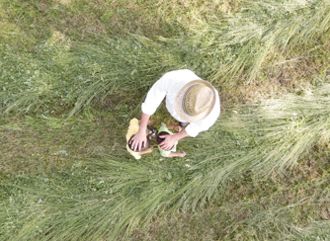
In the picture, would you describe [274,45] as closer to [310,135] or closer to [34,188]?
[310,135]

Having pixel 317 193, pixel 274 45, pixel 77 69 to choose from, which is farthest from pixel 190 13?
pixel 317 193

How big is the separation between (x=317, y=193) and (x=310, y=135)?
534 mm

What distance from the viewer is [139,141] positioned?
13.9 ft

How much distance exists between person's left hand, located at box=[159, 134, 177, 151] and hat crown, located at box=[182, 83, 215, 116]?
0.64m

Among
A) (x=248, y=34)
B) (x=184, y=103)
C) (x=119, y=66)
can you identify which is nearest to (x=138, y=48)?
(x=119, y=66)

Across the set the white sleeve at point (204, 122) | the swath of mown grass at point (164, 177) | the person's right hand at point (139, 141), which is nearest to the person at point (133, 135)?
the person's right hand at point (139, 141)

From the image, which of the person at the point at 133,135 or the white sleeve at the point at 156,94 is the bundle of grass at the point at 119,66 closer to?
the person at the point at 133,135

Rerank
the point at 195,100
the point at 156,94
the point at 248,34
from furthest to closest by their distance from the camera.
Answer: the point at 248,34, the point at 156,94, the point at 195,100

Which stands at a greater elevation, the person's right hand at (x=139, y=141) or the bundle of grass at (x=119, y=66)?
the bundle of grass at (x=119, y=66)

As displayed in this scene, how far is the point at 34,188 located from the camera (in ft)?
14.3

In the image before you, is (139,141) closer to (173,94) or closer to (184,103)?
(173,94)

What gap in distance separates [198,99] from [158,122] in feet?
3.46

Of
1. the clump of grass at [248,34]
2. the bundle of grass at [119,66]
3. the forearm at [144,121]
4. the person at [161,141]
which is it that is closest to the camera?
the forearm at [144,121]

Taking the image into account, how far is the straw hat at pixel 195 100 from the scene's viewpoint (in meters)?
3.51
